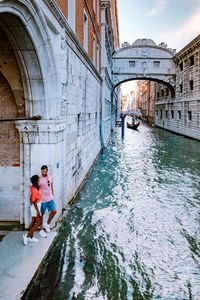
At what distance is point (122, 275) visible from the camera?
4188mm

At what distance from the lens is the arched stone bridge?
29516 millimetres

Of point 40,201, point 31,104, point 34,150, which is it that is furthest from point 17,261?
point 31,104

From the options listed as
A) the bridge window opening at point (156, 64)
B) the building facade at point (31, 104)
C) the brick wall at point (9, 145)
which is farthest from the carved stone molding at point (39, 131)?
the bridge window opening at point (156, 64)

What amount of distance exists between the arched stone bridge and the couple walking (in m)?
27.1

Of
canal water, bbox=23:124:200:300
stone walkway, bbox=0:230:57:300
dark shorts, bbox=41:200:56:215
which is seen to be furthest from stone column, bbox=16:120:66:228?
canal water, bbox=23:124:200:300

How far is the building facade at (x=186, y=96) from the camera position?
2327cm

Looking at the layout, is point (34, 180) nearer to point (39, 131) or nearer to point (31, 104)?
point (39, 131)

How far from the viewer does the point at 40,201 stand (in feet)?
16.1

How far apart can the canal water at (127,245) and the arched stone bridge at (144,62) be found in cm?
2266

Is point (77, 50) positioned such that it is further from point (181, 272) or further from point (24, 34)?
point (181, 272)

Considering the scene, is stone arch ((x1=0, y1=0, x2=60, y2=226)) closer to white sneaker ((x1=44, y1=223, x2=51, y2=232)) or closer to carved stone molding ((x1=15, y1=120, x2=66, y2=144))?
carved stone molding ((x1=15, y1=120, x2=66, y2=144))

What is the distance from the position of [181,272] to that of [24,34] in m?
4.95

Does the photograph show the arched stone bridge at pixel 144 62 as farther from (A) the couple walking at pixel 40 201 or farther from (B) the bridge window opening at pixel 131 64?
(A) the couple walking at pixel 40 201

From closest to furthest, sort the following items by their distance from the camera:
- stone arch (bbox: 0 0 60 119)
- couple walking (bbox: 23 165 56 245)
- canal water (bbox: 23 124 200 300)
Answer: canal water (bbox: 23 124 200 300), stone arch (bbox: 0 0 60 119), couple walking (bbox: 23 165 56 245)
